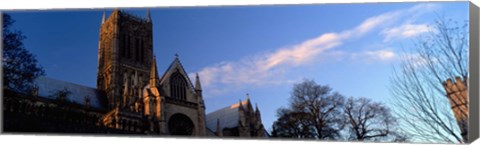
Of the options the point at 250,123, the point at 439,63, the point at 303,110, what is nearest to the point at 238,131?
the point at 250,123

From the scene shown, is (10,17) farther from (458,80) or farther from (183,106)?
(458,80)

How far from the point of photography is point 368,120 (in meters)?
13.8

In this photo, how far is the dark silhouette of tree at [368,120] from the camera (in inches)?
524

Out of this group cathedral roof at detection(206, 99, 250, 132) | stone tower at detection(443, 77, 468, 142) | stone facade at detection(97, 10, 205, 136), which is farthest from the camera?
stone facade at detection(97, 10, 205, 136)

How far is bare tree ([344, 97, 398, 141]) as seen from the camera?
1331cm

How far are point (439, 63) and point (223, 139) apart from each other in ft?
16.6

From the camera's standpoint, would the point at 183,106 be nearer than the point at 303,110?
No

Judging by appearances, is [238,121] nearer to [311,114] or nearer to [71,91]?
[311,114]

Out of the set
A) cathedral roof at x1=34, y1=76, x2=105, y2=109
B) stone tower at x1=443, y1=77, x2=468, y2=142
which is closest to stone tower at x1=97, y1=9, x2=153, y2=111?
cathedral roof at x1=34, y1=76, x2=105, y2=109

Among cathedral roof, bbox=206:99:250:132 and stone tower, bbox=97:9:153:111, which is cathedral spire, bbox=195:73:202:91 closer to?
cathedral roof, bbox=206:99:250:132

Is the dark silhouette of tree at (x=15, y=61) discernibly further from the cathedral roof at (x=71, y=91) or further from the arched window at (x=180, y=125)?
the arched window at (x=180, y=125)

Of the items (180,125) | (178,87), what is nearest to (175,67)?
(178,87)

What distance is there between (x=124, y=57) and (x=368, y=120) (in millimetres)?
8278

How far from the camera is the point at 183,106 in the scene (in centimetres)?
1738
